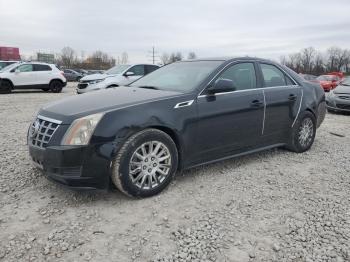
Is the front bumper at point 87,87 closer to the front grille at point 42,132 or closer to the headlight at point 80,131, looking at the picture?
the front grille at point 42,132

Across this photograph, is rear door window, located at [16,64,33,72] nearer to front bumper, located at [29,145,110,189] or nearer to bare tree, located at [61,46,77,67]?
front bumper, located at [29,145,110,189]

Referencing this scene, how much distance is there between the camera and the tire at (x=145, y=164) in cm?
338

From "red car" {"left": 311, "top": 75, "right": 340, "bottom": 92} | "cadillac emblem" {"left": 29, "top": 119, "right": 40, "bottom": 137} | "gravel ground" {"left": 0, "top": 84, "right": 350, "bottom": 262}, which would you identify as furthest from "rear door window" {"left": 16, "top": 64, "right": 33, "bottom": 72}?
"red car" {"left": 311, "top": 75, "right": 340, "bottom": 92}

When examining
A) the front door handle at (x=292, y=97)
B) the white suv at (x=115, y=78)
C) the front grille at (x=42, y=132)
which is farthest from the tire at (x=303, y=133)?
the white suv at (x=115, y=78)

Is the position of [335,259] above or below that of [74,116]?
below

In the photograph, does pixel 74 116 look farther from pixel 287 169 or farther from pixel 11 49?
pixel 11 49

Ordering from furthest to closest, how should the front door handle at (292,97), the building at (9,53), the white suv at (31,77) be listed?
the building at (9,53), the white suv at (31,77), the front door handle at (292,97)

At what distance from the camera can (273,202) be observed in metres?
3.60

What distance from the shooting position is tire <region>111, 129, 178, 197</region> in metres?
3.38

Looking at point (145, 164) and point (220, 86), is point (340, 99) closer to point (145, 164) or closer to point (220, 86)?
point (220, 86)

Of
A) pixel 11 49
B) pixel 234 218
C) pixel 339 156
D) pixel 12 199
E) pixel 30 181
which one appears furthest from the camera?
pixel 11 49

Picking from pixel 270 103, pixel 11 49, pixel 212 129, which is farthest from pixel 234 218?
pixel 11 49

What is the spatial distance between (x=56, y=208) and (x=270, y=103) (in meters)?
3.11

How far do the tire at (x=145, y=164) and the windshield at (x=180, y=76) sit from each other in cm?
83
